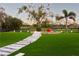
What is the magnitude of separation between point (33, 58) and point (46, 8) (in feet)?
1.67

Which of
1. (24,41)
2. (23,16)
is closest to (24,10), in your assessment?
(23,16)

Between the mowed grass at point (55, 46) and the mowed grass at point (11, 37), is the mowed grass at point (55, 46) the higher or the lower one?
the lower one

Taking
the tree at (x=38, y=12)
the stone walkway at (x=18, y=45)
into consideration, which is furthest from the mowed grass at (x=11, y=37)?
the tree at (x=38, y=12)

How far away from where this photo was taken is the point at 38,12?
3.53 metres

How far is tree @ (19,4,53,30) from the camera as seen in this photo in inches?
137

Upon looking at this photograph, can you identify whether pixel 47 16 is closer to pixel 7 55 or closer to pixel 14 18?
pixel 14 18

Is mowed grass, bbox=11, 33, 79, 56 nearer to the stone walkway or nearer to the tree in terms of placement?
the stone walkway

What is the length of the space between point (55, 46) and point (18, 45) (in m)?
0.37

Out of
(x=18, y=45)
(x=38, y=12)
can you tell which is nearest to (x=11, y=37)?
(x=18, y=45)

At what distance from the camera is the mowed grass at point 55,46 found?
343cm

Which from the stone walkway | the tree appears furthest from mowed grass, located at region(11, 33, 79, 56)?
the tree

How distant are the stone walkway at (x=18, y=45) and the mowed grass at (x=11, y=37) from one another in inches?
1.4

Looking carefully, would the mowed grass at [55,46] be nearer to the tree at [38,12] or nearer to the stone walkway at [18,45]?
the stone walkway at [18,45]

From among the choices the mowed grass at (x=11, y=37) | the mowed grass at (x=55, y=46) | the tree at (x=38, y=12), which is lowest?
the mowed grass at (x=55, y=46)
